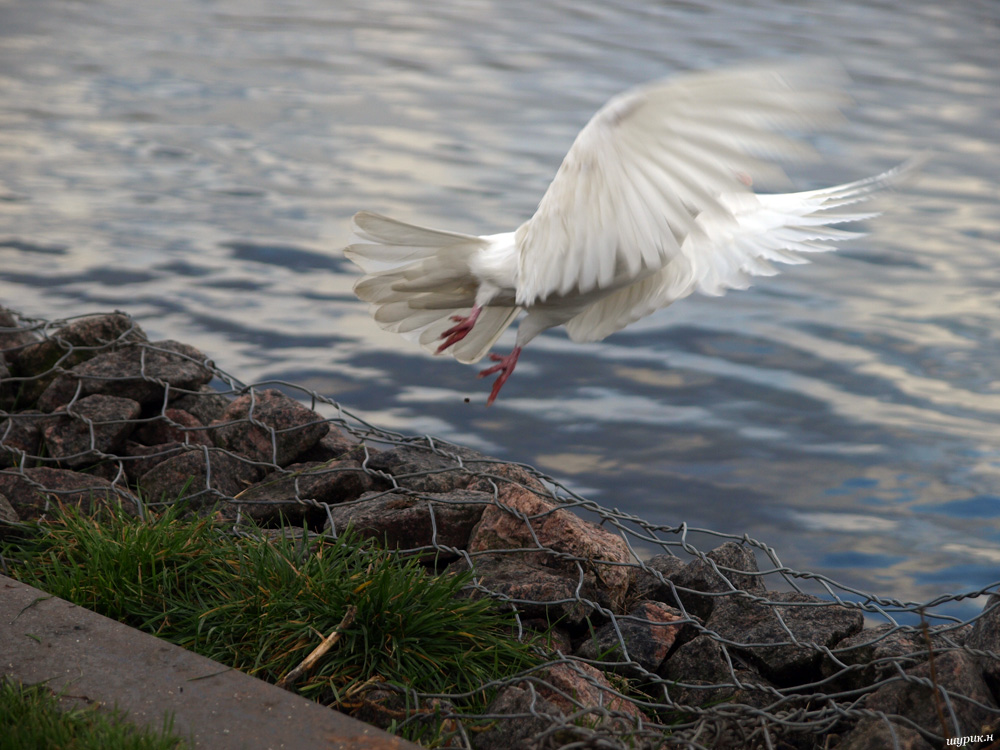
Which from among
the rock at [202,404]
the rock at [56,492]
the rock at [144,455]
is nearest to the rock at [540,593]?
the rock at [56,492]

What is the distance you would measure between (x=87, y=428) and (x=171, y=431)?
322mm

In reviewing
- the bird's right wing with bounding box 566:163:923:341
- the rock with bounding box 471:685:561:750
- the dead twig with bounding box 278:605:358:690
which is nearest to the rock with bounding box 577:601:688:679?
the rock with bounding box 471:685:561:750

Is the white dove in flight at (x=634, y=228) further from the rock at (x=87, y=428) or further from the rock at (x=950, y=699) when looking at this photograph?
the rock at (x=950, y=699)

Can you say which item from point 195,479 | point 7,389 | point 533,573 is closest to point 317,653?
point 533,573

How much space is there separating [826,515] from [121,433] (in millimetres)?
3333

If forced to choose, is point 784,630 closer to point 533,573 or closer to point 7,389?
point 533,573

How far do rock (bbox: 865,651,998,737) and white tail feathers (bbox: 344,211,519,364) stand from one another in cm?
179

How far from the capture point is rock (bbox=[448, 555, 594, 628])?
9.56 feet

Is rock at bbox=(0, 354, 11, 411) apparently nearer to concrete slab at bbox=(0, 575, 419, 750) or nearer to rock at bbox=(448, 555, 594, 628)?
concrete slab at bbox=(0, 575, 419, 750)

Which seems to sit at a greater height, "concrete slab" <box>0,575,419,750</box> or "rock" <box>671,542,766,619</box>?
"concrete slab" <box>0,575,419,750</box>

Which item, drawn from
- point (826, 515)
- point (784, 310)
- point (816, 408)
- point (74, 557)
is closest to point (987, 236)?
point (784, 310)

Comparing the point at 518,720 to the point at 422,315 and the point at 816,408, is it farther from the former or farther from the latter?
the point at 816,408

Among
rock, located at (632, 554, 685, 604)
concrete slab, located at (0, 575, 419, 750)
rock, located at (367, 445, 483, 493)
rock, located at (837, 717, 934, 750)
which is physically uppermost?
concrete slab, located at (0, 575, 419, 750)

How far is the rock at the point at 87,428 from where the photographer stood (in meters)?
3.77
